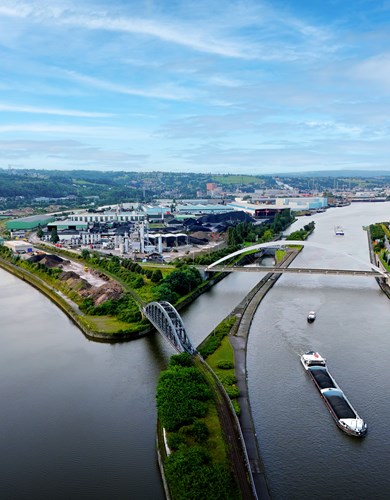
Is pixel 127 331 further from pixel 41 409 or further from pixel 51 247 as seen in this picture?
pixel 51 247

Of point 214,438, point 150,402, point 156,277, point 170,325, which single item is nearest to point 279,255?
point 156,277

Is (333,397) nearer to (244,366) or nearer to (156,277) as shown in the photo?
(244,366)

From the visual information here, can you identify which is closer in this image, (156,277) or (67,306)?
(67,306)

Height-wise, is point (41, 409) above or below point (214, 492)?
below

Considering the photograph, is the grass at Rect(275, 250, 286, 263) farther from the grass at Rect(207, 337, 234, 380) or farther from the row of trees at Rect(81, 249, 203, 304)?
the grass at Rect(207, 337, 234, 380)

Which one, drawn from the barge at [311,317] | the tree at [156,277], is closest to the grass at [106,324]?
the tree at [156,277]

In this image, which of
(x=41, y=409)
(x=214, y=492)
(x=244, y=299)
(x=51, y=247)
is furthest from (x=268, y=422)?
(x=51, y=247)
